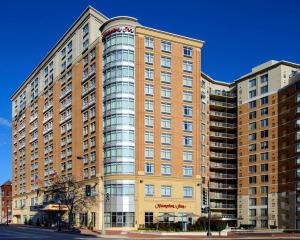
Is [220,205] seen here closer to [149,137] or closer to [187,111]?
[187,111]

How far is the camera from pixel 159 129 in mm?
97188

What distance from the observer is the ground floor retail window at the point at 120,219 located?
90.9 meters

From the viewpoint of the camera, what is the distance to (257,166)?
117m

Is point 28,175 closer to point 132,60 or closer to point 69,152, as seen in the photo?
point 69,152

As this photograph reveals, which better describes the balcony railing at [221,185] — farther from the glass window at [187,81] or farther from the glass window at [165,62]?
the glass window at [165,62]

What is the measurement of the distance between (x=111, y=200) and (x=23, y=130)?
74.1m

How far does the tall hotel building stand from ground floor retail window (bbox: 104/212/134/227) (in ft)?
0.58

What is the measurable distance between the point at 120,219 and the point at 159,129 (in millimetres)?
18277

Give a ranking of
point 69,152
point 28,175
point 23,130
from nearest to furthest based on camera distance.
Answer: point 69,152 < point 28,175 < point 23,130

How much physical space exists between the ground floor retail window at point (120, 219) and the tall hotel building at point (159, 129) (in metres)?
0.18

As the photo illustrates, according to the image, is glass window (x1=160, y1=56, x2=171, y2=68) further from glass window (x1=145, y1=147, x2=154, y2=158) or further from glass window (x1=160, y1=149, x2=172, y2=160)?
glass window (x1=145, y1=147, x2=154, y2=158)

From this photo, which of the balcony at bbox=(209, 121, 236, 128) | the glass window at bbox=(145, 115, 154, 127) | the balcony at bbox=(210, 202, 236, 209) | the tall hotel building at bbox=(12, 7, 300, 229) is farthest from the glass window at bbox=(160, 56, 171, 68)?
the balcony at bbox=(210, 202, 236, 209)

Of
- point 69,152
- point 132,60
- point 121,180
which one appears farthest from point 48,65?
point 121,180

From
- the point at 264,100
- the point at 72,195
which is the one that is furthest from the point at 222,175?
the point at 72,195
